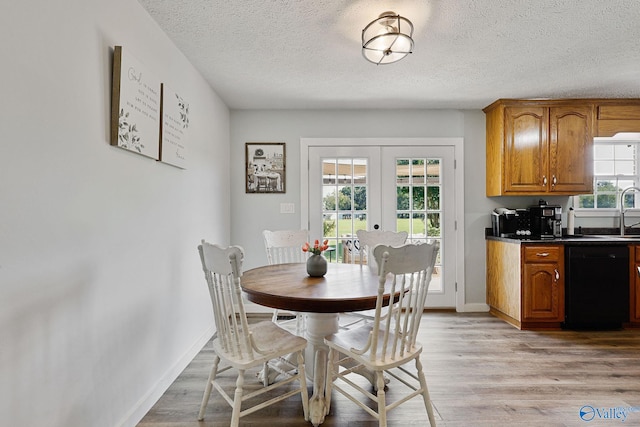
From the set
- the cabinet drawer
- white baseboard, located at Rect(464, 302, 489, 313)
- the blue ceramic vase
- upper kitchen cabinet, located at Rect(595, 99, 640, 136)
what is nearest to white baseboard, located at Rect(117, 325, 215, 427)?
the blue ceramic vase

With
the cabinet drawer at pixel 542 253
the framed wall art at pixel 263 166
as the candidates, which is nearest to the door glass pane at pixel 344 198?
the framed wall art at pixel 263 166

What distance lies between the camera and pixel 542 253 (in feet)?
Result: 10.0

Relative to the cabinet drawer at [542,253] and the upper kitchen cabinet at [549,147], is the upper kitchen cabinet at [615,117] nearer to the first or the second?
the upper kitchen cabinet at [549,147]

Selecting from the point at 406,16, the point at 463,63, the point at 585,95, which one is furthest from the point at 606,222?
the point at 406,16

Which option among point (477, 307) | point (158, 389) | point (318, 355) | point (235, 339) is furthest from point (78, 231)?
point (477, 307)

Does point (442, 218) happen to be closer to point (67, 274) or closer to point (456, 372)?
point (456, 372)

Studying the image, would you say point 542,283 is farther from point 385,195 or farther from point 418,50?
point 418,50

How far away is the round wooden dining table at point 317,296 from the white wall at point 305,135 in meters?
1.48

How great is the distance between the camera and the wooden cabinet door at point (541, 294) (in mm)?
3059

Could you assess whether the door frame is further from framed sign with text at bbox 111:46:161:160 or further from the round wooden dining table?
framed sign with text at bbox 111:46:161:160

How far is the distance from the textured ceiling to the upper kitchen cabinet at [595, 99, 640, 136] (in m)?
0.12

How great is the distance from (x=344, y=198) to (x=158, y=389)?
8.02 feet

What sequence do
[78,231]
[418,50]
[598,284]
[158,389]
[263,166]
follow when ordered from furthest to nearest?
[263,166] → [598,284] → [418,50] → [158,389] → [78,231]

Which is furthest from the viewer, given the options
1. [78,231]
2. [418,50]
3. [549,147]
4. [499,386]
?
[549,147]
